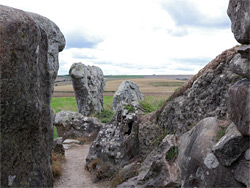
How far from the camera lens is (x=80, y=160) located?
1261 cm

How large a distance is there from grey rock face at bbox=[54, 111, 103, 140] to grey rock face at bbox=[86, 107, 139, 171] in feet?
16.6

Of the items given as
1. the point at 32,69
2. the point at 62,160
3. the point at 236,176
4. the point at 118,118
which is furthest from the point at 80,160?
the point at 236,176

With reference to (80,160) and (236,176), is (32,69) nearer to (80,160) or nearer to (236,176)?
(236,176)

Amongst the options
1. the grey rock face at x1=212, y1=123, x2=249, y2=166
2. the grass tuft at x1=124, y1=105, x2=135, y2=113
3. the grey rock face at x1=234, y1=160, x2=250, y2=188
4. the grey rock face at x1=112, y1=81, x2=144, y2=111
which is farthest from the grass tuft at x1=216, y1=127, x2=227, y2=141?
the grey rock face at x1=112, y1=81, x2=144, y2=111

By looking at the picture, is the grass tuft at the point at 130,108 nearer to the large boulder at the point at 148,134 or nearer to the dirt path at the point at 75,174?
the large boulder at the point at 148,134

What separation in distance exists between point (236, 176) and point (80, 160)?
9394 mm

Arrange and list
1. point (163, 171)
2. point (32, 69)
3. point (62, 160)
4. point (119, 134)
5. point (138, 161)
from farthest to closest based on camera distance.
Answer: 1. point (62, 160)
2. point (119, 134)
3. point (138, 161)
4. point (163, 171)
5. point (32, 69)

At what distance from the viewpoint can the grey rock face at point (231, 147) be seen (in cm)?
409

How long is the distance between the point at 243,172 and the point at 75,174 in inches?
313

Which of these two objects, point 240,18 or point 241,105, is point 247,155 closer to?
point 241,105

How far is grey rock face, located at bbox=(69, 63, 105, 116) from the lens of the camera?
22.2 metres

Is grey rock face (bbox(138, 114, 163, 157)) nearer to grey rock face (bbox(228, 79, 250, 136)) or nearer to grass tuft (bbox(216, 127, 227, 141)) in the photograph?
grass tuft (bbox(216, 127, 227, 141))

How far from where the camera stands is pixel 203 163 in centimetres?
471

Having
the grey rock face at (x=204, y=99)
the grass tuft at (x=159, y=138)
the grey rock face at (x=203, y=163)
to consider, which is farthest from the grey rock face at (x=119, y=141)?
the grey rock face at (x=203, y=163)
